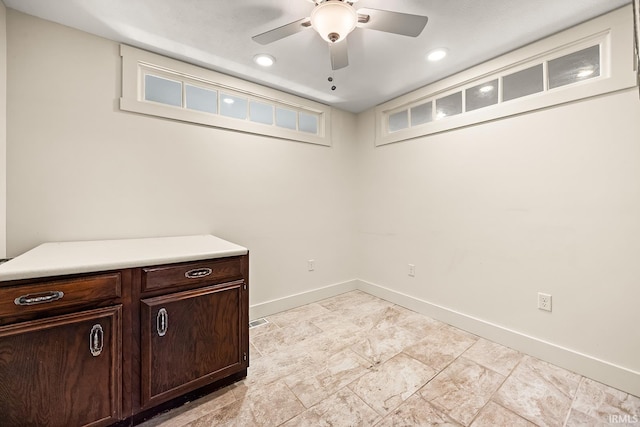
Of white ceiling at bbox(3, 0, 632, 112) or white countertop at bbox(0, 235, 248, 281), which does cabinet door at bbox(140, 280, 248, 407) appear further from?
white ceiling at bbox(3, 0, 632, 112)

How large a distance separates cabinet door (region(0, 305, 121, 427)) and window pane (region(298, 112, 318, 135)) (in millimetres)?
2447

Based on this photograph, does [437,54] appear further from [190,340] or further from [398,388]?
[190,340]

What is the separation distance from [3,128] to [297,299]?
261 centimetres

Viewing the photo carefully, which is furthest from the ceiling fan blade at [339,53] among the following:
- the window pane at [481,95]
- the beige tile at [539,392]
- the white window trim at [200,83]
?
the beige tile at [539,392]

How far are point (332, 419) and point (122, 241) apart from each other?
5.93 ft

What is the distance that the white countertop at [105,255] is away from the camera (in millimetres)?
1149

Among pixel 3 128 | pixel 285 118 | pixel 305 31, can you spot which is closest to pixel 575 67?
pixel 305 31

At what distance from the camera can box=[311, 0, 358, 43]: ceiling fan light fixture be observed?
4.40 feet

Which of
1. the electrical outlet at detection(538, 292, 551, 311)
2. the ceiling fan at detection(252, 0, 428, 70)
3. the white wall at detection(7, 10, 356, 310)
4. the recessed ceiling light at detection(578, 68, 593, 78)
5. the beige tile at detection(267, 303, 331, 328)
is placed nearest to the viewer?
the ceiling fan at detection(252, 0, 428, 70)

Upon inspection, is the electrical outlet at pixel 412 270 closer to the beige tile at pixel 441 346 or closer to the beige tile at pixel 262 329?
the beige tile at pixel 441 346

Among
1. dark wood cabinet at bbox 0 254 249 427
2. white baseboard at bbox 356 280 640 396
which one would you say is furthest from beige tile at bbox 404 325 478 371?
dark wood cabinet at bbox 0 254 249 427

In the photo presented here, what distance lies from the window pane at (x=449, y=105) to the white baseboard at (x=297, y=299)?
7.36 feet

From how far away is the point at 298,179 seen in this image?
2943 millimetres

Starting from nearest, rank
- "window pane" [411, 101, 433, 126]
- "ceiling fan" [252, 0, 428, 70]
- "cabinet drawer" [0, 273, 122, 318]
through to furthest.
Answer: "cabinet drawer" [0, 273, 122, 318] → "ceiling fan" [252, 0, 428, 70] → "window pane" [411, 101, 433, 126]
